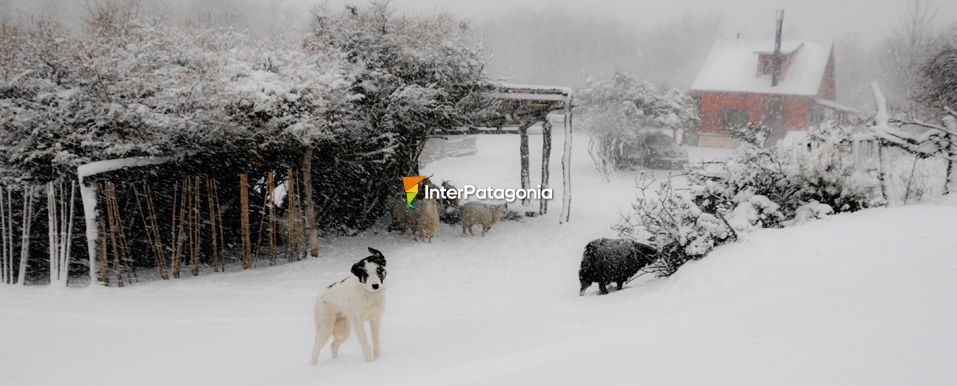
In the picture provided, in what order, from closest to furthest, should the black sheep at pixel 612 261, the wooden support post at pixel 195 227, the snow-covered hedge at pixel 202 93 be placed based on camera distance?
1. the black sheep at pixel 612 261
2. the snow-covered hedge at pixel 202 93
3. the wooden support post at pixel 195 227

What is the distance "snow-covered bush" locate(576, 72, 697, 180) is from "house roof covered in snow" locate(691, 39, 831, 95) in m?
9.36

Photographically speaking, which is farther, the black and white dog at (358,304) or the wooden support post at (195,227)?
the wooden support post at (195,227)

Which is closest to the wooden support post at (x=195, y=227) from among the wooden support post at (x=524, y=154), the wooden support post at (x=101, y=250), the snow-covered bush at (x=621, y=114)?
the wooden support post at (x=101, y=250)

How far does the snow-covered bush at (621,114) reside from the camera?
2408cm

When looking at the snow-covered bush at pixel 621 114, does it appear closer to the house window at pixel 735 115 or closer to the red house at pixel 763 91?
the red house at pixel 763 91

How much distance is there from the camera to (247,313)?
648 cm

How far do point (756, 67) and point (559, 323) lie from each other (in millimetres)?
34699

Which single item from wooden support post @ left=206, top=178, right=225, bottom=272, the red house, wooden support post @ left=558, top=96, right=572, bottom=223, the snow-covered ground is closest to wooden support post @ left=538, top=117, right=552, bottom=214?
wooden support post @ left=558, top=96, right=572, bottom=223

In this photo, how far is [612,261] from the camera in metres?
7.58

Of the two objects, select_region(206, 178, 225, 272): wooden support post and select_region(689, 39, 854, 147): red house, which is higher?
select_region(689, 39, 854, 147): red house

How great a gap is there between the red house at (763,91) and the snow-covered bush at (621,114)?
8208mm

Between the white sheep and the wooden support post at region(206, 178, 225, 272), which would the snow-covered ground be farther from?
the white sheep

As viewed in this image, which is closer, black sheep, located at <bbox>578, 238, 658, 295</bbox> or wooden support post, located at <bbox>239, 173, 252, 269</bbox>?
black sheep, located at <bbox>578, 238, 658, 295</bbox>

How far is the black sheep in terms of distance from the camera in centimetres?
754
